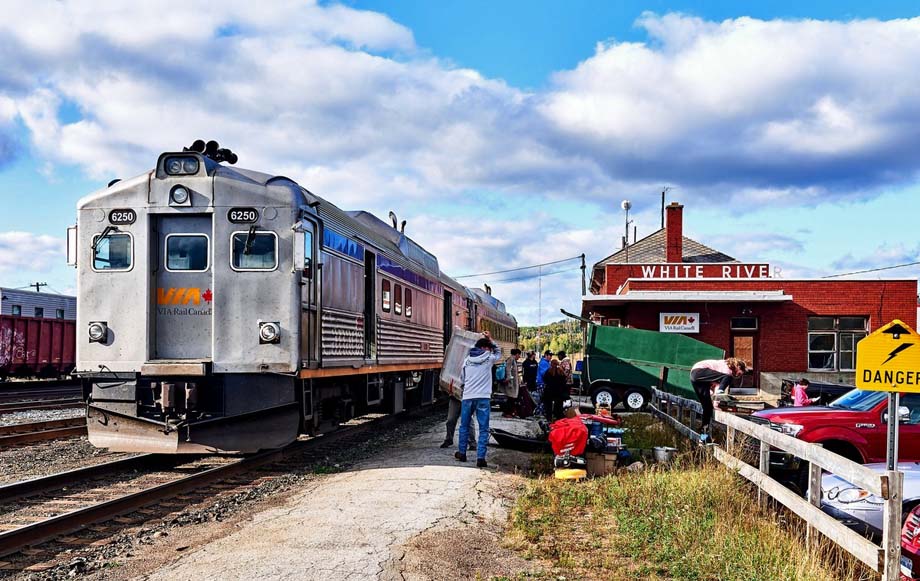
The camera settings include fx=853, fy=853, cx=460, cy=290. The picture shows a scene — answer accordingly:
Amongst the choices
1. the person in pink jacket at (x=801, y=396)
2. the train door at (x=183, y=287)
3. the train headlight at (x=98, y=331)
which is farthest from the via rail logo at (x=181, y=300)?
the person in pink jacket at (x=801, y=396)

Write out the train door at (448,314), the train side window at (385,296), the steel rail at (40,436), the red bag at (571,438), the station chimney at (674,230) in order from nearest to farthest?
1. the red bag at (571,438)
2. the steel rail at (40,436)
3. the train side window at (385,296)
4. the train door at (448,314)
5. the station chimney at (674,230)

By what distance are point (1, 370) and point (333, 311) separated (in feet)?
76.6

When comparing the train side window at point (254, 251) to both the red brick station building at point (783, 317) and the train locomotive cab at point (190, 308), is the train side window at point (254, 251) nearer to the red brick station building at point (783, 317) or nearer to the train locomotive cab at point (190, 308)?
the train locomotive cab at point (190, 308)

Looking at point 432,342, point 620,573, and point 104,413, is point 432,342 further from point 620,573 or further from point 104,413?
point 620,573

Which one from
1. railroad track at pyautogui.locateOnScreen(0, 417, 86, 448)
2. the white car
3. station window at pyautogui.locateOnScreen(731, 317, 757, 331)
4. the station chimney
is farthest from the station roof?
the white car

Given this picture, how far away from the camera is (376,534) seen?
711 cm

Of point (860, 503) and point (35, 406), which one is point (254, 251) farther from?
point (35, 406)

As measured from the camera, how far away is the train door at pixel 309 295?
35.1 feet

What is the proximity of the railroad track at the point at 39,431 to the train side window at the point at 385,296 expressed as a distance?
224 inches

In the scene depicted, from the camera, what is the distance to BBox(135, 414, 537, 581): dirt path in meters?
6.12

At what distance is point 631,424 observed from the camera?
17.7 m

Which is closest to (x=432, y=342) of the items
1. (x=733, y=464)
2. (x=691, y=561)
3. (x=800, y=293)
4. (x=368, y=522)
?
(x=733, y=464)


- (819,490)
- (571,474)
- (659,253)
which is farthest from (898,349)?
(659,253)

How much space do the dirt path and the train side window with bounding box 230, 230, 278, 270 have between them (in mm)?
2796
